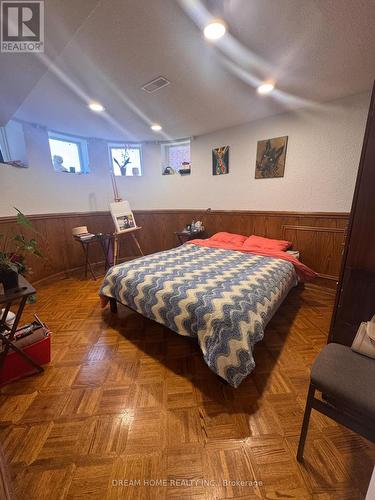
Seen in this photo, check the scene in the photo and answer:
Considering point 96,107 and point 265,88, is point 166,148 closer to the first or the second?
point 96,107

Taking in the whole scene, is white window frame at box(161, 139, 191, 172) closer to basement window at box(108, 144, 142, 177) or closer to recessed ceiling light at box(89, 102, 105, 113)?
basement window at box(108, 144, 142, 177)

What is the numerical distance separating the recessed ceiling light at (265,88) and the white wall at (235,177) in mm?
784

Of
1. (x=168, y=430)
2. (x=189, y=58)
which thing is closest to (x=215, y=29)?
(x=189, y=58)

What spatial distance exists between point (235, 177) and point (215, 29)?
2.17 m

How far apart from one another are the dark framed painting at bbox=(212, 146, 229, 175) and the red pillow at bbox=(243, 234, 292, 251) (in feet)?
4.29

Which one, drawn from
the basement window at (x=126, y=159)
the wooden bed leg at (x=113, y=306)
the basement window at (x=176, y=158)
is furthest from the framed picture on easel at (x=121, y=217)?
the wooden bed leg at (x=113, y=306)

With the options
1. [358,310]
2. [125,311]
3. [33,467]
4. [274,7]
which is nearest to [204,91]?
[274,7]

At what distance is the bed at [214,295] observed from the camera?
1278 mm

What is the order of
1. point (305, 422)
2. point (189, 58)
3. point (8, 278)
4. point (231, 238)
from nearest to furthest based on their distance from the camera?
point (305, 422) → point (8, 278) → point (189, 58) → point (231, 238)

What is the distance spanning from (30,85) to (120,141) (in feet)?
7.53

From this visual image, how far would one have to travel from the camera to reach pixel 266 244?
2.93 metres

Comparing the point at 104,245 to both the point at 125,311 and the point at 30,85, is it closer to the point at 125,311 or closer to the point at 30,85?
the point at 125,311

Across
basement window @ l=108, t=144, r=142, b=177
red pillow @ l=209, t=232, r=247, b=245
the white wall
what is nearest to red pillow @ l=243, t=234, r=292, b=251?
red pillow @ l=209, t=232, r=247, b=245

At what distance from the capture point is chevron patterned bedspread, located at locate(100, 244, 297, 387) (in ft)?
4.19
